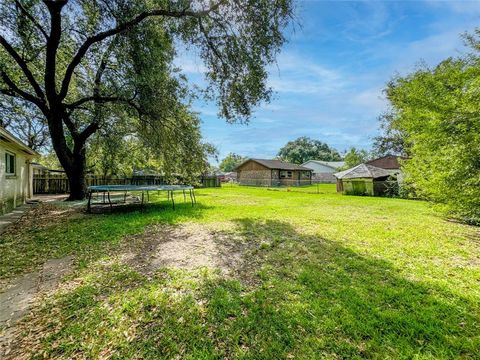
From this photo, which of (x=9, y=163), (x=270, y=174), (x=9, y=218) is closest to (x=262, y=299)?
(x=9, y=218)

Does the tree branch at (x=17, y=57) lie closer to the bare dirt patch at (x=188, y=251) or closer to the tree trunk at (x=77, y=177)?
the tree trunk at (x=77, y=177)

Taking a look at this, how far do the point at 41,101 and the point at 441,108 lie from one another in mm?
13740

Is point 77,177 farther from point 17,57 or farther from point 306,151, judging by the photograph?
point 306,151

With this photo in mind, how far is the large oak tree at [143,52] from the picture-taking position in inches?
285

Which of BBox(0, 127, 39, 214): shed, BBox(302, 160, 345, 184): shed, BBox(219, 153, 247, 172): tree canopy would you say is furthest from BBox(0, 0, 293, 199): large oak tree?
BBox(219, 153, 247, 172): tree canopy

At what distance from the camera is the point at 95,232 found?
247 inches

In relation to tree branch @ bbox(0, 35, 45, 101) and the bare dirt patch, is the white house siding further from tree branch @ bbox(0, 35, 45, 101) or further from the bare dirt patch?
the bare dirt patch

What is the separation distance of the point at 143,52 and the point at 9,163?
7.68 meters

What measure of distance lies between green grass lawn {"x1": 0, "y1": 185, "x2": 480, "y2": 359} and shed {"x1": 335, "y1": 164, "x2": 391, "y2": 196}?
14.6m

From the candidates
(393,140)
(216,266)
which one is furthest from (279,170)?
(216,266)

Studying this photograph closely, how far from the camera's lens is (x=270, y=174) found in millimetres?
33219

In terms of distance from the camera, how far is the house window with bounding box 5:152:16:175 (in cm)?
921

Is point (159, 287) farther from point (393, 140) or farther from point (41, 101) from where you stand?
point (393, 140)

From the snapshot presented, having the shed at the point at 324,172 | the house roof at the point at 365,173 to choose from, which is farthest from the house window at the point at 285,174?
the shed at the point at 324,172
